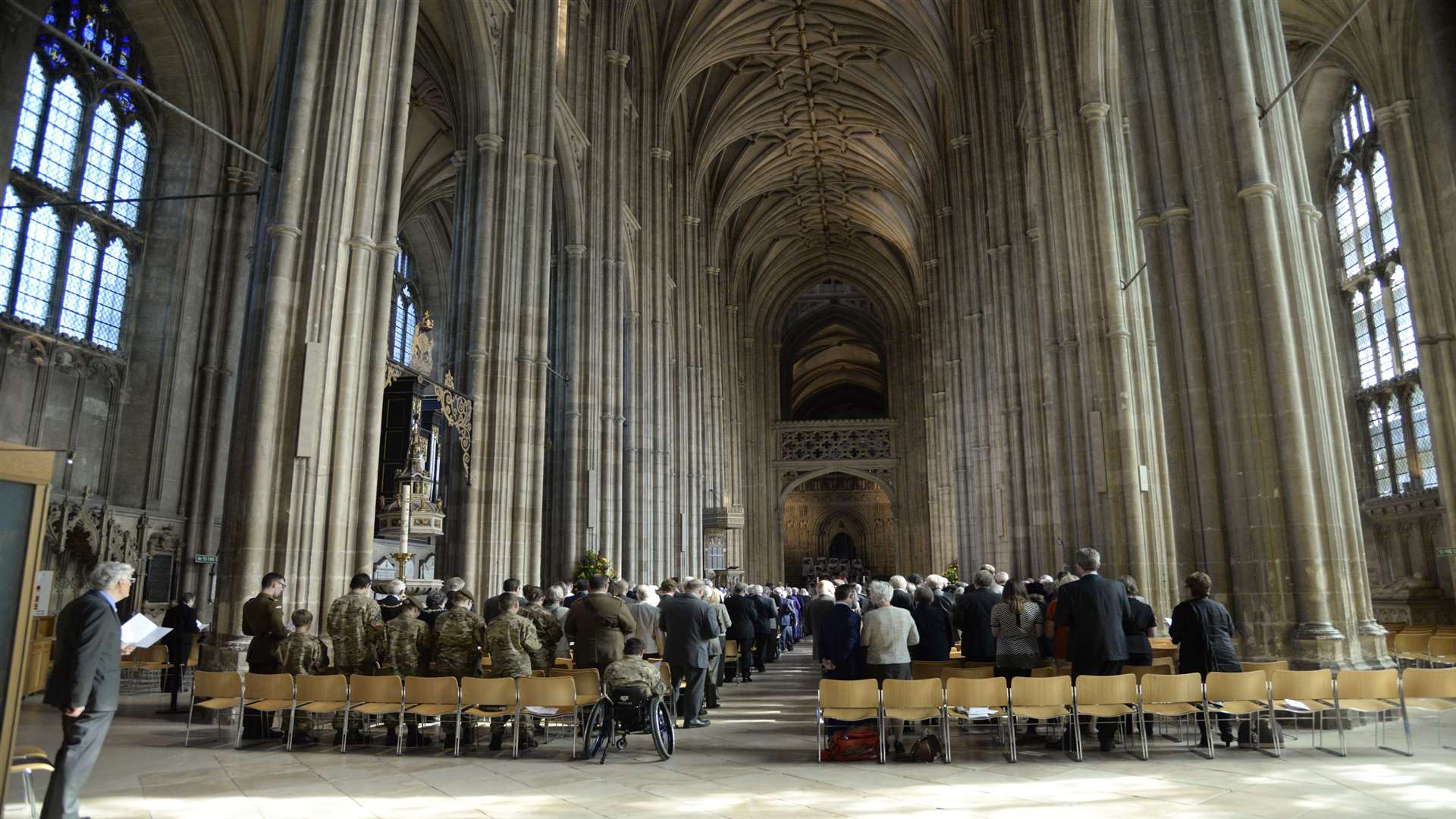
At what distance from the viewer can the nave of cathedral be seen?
9117 mm

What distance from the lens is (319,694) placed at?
691 centimetres

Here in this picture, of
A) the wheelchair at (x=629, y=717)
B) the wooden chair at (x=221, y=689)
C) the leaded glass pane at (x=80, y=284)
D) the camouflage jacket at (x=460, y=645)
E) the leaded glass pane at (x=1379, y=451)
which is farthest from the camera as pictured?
the leaded glass pane at (x=1379, y=451)

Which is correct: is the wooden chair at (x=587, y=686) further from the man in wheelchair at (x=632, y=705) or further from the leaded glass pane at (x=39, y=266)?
the leaded glass pane at (x=39, y=266)

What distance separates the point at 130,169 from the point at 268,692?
14.8 meters

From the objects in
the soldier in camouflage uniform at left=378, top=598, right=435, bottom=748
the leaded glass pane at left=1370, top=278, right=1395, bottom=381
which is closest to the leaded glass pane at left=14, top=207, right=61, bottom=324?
the soldier in camouflage uniform at left=378, top=598, right=435, bottom=748

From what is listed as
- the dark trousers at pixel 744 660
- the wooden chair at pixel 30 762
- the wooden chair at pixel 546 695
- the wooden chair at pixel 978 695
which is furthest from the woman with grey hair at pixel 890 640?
the dark trousers at pixel 744 660

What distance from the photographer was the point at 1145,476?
472 inches

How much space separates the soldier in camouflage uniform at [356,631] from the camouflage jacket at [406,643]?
0.13 m

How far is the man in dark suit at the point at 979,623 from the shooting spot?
846cm

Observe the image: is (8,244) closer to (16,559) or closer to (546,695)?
(546,695)

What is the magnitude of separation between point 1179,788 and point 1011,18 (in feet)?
64.1

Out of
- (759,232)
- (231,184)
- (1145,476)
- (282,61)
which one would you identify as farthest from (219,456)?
(759,232)

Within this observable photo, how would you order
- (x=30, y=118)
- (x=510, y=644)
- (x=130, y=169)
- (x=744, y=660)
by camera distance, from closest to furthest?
(x=510, y=644), (x=744, y=660), (x=30, y=118), (x=130, y=169)

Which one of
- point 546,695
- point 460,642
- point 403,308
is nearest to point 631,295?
point 403,308
